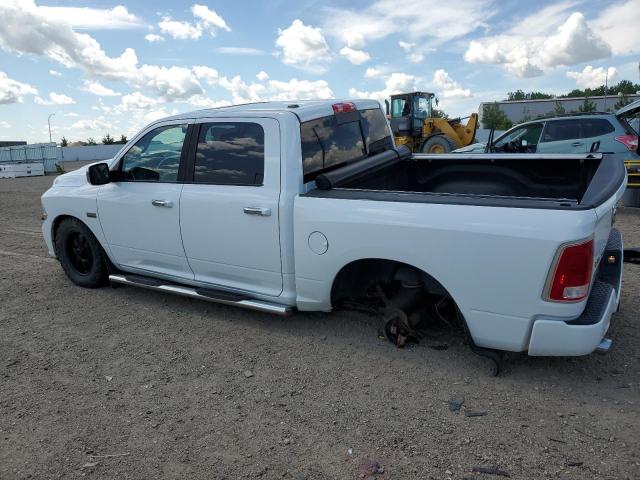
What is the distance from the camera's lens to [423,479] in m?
2.46

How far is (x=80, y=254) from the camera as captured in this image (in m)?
5.51

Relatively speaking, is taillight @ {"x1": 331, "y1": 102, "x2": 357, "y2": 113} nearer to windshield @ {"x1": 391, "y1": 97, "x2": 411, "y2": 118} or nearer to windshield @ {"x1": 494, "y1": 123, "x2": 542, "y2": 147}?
windshield @ {"x1": 494, "y1": 123, "x2": 542, "y2": 147}

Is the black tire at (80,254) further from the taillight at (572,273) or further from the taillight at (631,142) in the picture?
the taillight at (631,142)

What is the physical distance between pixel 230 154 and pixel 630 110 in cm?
759

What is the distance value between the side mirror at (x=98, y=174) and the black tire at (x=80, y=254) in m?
0.77

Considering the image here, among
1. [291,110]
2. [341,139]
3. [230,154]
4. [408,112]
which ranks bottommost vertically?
[230,154]

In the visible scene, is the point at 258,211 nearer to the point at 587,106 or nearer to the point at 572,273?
the point at 572,273

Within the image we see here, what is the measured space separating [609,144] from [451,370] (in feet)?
27.2

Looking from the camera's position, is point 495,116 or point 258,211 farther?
point 495,116

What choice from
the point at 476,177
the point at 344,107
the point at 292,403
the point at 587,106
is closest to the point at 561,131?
the point at 476,177

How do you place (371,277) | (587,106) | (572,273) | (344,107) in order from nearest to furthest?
(572,273) → (371,277) → (344,107) → (587,106)

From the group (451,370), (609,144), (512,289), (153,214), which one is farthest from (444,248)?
(609,144)

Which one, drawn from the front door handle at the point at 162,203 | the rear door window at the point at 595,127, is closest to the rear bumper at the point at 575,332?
A: the front door handle at the point at 162,203

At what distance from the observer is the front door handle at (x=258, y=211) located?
380cm
